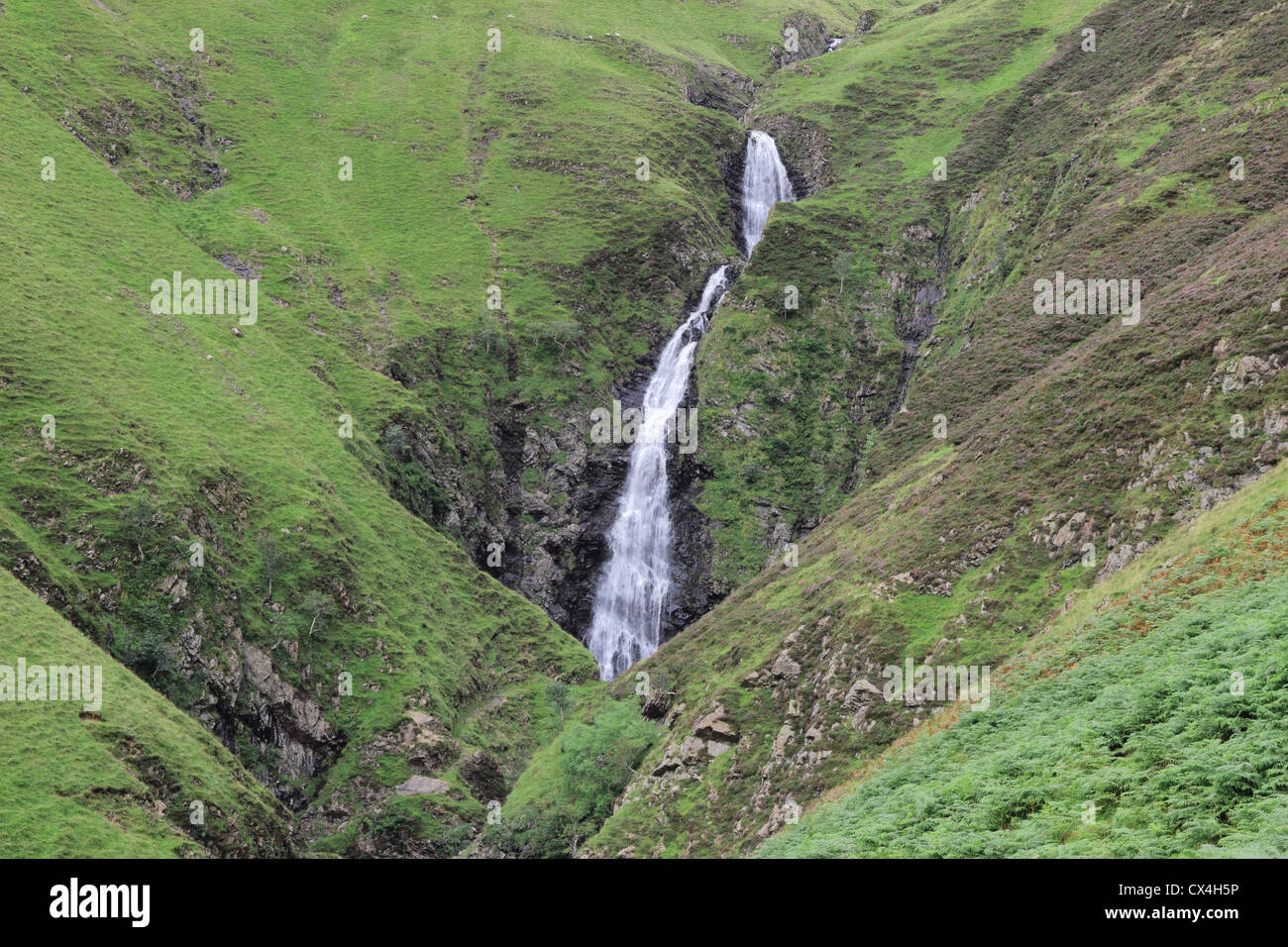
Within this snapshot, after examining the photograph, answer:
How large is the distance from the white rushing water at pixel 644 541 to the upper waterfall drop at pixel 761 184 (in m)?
33.3

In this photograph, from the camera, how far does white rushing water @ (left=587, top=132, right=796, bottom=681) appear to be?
86.2m

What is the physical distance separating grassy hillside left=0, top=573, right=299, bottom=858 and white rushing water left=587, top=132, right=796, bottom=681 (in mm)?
37643

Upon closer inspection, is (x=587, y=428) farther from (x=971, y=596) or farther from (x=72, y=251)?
(x=971, y=596)

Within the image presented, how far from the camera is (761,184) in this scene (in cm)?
14325

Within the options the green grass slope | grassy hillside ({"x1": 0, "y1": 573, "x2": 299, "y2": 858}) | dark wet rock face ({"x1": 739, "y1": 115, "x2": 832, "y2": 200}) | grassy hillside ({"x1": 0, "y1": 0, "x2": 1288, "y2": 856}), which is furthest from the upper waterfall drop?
grassy hillside ({"x1": 0, "y1": 573, "x2": 299, "y2": 858})

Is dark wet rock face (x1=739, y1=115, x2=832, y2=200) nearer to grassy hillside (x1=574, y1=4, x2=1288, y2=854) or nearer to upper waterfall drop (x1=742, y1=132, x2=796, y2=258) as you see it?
upper waterfall drop (x1=742, y1=132, x2=796, y2=258)

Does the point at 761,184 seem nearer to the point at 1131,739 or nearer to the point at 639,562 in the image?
the point at 639,562

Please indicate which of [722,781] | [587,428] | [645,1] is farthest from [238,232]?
[645,1]

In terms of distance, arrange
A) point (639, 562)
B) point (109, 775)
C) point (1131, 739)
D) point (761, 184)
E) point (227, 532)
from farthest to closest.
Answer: point (761, 184)
point (639, 562)
point (227, 532)
point (109, 775)
point (1131, 739)

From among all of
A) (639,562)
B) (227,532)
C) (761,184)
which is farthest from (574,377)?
(761,184)

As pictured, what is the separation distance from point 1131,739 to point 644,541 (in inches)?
2769

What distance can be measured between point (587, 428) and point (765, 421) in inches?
751
